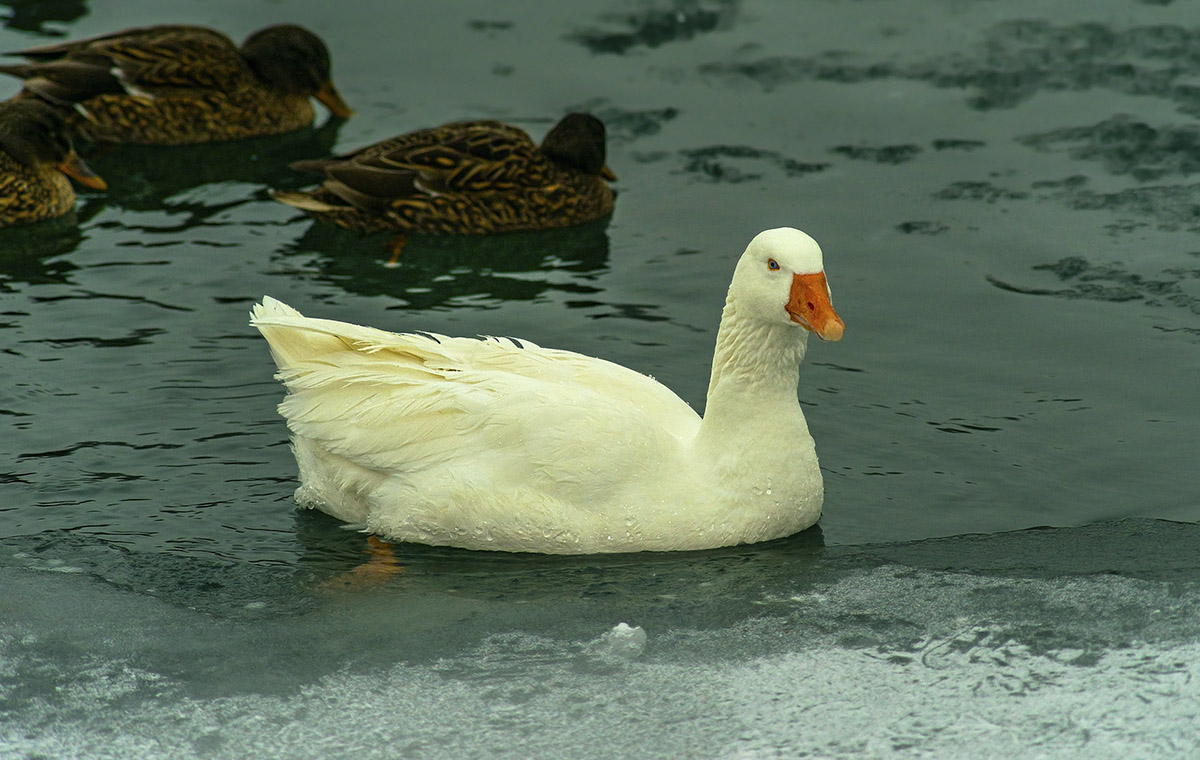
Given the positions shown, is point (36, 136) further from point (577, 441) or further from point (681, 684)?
point (681, 684)

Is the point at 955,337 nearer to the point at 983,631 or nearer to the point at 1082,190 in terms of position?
the point at 1082,190

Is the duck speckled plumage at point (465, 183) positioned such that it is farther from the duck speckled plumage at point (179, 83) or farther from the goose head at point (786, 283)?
the goose head at point (786, 283)

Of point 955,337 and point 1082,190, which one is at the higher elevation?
point 1082,190

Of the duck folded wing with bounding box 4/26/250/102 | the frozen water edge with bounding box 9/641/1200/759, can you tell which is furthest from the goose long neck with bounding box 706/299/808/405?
the duck folded wing with bounding box 4/26/250/102

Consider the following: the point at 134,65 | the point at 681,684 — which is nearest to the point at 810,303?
the point at 681,684

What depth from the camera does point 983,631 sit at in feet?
17.5

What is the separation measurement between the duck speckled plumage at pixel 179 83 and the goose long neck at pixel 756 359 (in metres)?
6.65

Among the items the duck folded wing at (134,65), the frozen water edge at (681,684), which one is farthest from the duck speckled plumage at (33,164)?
the frozen water edge at (681,684)

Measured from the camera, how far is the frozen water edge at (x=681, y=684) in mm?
4660

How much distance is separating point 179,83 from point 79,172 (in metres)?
1.47

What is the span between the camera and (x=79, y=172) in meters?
10.8

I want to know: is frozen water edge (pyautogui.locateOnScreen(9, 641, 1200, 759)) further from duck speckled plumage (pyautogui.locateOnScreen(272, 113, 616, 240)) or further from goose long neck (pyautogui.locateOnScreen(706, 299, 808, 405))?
duck speckled plumage (pyautogui.locateOnScreen(272, 113, 616, 240))

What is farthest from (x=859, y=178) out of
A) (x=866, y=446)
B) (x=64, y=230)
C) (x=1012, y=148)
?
(x=64, y=230)

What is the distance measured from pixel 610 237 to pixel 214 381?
332cm
